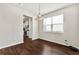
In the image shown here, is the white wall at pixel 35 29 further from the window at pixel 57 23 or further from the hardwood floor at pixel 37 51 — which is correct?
the hardwood floor at pixel 37 51

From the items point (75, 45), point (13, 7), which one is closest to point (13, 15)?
point (13, 7)

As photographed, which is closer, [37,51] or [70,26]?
[37,51]

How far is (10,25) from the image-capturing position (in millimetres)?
2596

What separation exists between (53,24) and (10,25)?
212 centimetres

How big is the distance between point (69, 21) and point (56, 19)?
0.76 meters

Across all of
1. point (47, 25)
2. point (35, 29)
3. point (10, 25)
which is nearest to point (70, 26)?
point (47, 25)

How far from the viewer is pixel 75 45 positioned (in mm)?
2455

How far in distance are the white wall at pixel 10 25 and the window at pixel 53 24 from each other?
1.54 meters

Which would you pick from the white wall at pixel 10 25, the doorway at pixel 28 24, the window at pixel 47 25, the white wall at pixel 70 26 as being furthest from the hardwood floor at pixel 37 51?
the doorway at pixel 28 24

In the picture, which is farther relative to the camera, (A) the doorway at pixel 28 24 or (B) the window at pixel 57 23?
(A) the doorway at pixel 28 24

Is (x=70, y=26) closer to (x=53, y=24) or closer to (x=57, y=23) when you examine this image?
(x=57, y=23)

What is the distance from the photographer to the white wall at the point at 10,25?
2338 mm

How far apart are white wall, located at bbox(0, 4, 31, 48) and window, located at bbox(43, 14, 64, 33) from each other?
60.6 inches

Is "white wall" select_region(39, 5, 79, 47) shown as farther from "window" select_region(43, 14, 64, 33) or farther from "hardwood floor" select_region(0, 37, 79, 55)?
"hardwood floor" select_region(0, 37, 79, 55)
